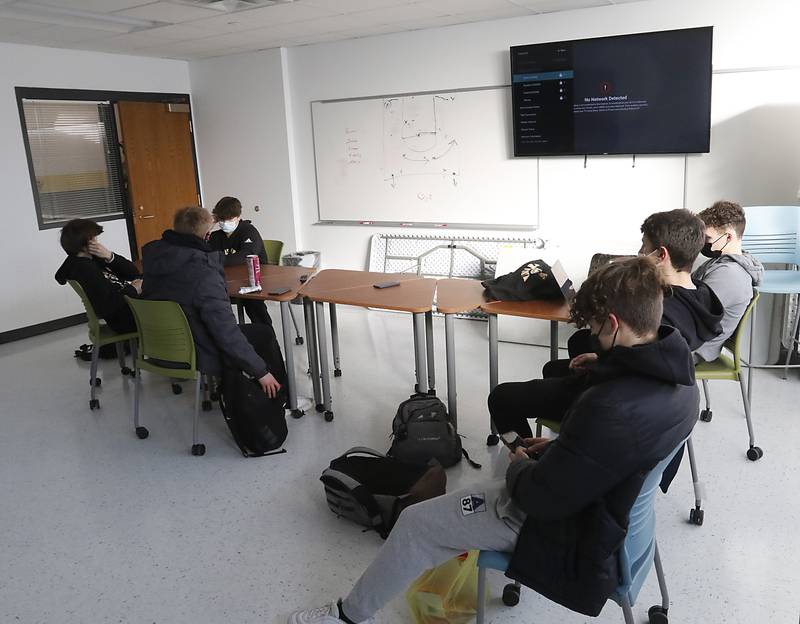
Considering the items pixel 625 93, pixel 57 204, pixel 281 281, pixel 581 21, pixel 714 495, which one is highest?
pixel 581 21

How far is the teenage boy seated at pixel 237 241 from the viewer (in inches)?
183

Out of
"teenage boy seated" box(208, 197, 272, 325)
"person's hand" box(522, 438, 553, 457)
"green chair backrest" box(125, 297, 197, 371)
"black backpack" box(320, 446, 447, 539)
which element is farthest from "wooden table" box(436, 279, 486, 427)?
"teenage boy seated" box(208, 197, 272, 325)

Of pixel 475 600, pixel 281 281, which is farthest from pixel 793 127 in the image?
pixel 475 600

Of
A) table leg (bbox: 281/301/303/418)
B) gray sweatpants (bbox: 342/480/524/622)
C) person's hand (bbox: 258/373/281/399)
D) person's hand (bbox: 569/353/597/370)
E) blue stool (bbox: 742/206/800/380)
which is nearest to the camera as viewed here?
gray sweatpants (bbox: 342/480/524/622)

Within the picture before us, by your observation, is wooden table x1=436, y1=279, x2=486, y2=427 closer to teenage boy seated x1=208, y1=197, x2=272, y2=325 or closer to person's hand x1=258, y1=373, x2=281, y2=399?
person's hand x1=258, y1=373, x2=281, y2=399

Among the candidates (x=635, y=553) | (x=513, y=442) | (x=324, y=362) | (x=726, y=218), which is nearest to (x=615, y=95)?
(x=726, y=218)

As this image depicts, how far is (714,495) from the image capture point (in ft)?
9.32

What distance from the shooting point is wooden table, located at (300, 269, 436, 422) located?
3459 millimetres

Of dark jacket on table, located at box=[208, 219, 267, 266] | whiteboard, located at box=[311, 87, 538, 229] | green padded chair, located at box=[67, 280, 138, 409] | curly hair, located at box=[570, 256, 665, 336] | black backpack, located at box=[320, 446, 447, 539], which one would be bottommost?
black backpack, located at box=[320, 446, 447, 539]

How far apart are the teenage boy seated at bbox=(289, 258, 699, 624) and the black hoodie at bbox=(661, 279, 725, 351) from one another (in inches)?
34.0

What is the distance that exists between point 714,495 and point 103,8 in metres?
4.48

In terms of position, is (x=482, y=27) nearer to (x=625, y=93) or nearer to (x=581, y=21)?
(x=581, y=21)

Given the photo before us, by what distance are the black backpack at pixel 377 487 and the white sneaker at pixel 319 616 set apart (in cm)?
53

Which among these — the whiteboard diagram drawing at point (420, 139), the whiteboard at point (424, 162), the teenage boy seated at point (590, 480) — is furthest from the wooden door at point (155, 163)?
the teenage boy seated at point (590, 480)
